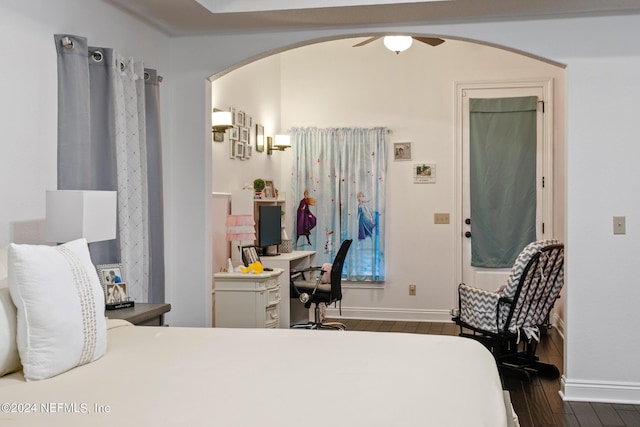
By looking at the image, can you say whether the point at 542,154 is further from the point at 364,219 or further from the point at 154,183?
the point at 154,183

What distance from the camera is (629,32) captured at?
4.18 metres

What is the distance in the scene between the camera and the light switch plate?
4.24 metres

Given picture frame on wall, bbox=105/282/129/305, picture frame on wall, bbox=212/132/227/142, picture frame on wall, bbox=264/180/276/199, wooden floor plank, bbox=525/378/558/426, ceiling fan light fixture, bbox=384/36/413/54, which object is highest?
ceiling fan light fixture, bbox=384/36/413/54

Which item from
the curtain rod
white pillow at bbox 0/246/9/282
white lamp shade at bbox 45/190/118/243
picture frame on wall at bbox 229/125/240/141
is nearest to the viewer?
white pillow at bbox 0/246/9/282

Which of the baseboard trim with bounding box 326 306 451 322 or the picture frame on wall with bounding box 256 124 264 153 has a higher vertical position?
the picture frame on wall with bounding box 256 124 264 153

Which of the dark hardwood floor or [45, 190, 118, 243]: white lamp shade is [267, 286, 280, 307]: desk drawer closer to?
the dark hardwood floor

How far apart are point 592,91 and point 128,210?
9.56 ft

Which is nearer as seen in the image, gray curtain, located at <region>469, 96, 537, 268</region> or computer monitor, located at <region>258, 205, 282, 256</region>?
computer monitor, located at <region>258, 205, 282, 256</region>

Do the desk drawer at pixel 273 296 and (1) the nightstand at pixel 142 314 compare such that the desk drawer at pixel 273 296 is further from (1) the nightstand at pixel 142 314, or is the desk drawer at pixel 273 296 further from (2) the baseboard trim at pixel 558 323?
(2) the baseboard trim at pixel 558 323

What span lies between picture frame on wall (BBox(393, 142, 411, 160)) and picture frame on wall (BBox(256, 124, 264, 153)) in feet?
4.64

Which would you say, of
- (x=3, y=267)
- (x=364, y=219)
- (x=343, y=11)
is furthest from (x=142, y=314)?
(x=364, y=219)

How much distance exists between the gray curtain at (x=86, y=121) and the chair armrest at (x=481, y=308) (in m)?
2.60

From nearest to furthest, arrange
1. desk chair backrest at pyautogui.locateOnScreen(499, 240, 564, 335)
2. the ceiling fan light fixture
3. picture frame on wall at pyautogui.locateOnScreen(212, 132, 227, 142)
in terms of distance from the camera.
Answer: desk chair backrest at pyautogui.locateOnScreen(499, 240, 564, 335), picture frame on wall at pyautogui.locateOnScreen(212, 132, 227, 142), the ceiling fan light fixture

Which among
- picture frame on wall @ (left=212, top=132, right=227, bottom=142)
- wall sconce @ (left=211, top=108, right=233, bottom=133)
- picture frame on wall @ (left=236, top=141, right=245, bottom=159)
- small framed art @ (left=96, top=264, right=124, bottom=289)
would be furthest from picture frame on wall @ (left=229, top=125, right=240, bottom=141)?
small framed art @ (left=96, top=264, right=124, bottom=289)
